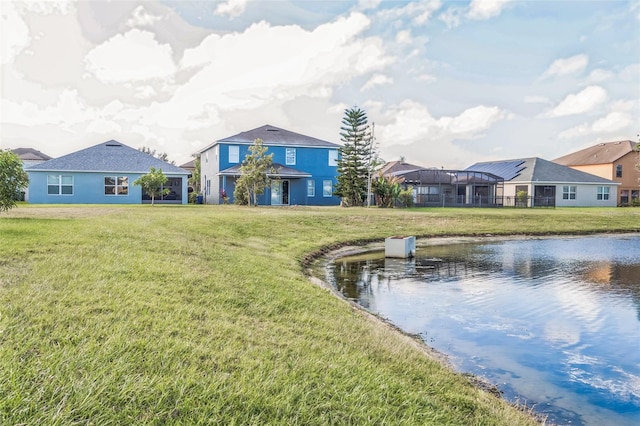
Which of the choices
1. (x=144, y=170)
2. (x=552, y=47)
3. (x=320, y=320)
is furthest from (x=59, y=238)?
(x=144, y=170)

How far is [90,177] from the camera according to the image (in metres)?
34.5

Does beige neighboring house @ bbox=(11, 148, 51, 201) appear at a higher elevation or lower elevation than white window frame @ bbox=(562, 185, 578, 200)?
higher

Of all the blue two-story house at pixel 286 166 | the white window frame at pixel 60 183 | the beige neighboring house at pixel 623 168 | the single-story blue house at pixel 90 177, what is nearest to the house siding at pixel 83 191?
the single-story blue house at pixel 90 177

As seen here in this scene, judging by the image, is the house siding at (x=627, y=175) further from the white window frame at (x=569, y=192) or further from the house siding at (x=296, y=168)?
the house siding at (x=296, y=168)

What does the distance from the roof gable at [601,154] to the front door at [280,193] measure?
3615 centimetres

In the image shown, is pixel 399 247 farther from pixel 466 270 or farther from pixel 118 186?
pixel 118 186

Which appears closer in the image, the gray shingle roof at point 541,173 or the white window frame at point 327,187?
the white window frame at point 327,187

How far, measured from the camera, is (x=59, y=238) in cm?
1005

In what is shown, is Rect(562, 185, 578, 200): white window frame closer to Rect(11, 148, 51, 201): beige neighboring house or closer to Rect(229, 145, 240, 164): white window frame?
Rect(229, 145, 240, 164): white window frame

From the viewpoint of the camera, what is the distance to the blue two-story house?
36.6 metres

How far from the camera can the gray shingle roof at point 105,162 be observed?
113ft

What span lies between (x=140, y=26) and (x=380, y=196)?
23.2 metres

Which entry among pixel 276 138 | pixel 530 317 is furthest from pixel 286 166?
pixel 530 317

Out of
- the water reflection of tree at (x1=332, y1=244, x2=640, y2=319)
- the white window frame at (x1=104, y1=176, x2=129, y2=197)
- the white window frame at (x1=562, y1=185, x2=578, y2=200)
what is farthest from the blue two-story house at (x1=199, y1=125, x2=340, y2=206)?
the white window frame at (x1=562, y1=185, x2=578, y2=200)
